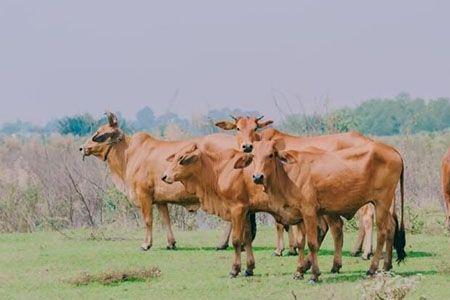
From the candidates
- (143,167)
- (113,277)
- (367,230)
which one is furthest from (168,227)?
(113,277)

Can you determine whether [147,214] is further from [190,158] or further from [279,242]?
[190,158]

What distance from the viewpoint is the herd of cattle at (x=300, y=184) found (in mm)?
13680

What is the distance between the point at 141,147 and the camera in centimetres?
1820

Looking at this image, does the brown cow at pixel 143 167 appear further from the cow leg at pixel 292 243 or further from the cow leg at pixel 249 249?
the cow leg at pixel 249 249

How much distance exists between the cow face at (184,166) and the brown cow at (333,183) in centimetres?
146

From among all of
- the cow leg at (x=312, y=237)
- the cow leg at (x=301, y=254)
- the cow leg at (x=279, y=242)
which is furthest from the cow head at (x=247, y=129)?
the cow leg at (x=312, y=237)

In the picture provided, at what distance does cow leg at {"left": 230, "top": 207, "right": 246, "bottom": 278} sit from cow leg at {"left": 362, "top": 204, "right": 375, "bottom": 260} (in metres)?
2.12

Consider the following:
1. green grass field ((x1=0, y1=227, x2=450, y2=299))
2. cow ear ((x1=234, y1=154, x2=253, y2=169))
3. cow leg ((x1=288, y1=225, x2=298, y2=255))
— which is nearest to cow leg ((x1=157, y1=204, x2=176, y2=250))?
green grass field ((x1=0, y1=227, x2=450, y2=299))

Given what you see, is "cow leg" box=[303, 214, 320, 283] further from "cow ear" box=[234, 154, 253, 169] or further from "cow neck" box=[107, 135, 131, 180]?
"cow neck" box=[107, 135, 131, 180]

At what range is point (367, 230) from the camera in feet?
51.6

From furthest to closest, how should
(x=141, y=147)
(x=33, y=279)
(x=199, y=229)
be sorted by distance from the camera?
(x=199, y=229), (x=141, y=147), (x=33, y=279)

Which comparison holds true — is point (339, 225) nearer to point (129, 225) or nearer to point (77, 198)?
point (129, 225)

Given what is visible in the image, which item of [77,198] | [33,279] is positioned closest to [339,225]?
[33,279]

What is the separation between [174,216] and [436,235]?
5508 mm
